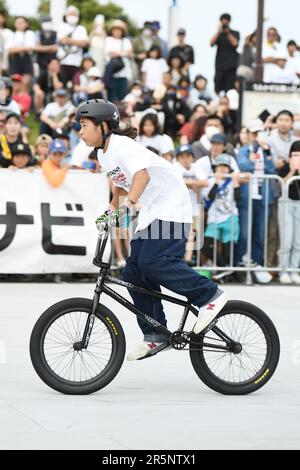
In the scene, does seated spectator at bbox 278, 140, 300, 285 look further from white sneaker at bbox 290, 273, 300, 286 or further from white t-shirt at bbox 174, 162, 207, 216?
white t-shirt at bbox 174, 162, 207, 216

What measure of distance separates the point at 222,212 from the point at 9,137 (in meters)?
2.86

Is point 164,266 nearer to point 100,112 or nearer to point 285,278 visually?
point 100,112

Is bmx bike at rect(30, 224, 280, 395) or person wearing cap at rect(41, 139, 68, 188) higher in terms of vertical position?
person wearing cap at rect(41, 139, 68, 188)

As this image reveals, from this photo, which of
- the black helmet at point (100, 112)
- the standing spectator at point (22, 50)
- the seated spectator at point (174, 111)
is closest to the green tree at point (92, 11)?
the standing spectator at point (22, 50)

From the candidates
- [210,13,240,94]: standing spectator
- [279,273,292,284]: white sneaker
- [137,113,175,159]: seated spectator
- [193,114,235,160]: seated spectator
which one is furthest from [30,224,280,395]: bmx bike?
[210,13,240,94]: standing spectator

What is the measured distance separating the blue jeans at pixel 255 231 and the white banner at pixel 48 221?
5.69ft

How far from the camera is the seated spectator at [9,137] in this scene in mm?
14641

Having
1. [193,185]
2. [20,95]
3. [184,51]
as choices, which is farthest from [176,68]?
[193,185]

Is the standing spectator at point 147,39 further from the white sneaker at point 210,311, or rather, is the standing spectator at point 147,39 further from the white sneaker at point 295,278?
the white sneaker at point 210,311

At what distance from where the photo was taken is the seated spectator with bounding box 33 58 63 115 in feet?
68.1

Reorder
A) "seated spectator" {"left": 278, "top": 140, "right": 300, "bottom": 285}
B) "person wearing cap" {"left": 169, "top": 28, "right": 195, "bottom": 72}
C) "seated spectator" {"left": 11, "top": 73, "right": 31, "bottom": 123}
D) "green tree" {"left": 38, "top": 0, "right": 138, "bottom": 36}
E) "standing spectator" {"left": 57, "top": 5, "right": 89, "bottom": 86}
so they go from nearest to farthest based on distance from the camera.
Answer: "seated spectator" {"left": 278, "top": 140, "right": 300, "bottom": 285}
"seated spectator" {"left": 11, "top": 73, "right": 31, "bottom": 123}
"standing spectator" {"left": 57, "top": 5, "right": 89, "bottom": 86}
"person wearing cap" {"left": 169, "top": 28, "right": 195, "bottom": 72}
"green tree" {"left": 38, "top": 0, "right": 138, "bottom": 36}

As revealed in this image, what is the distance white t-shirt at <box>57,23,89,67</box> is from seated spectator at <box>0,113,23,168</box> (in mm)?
6104

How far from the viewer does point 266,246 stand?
15.0m
